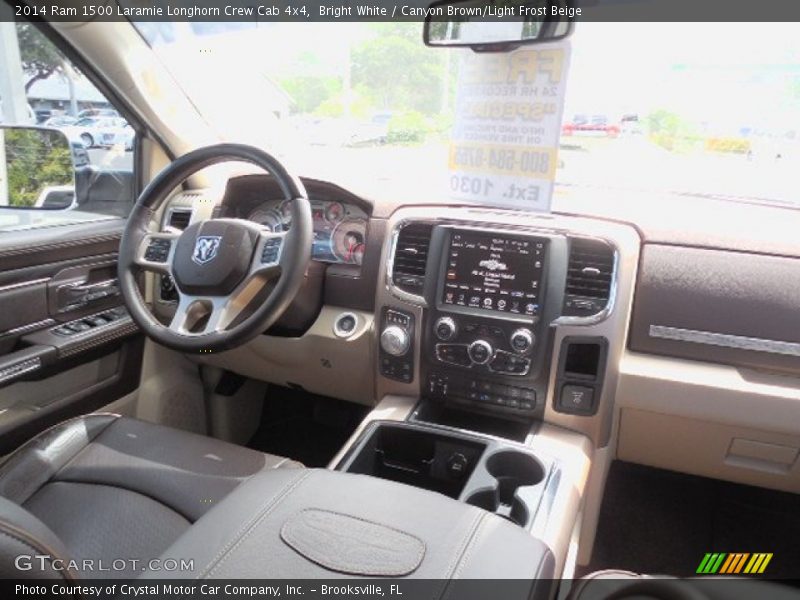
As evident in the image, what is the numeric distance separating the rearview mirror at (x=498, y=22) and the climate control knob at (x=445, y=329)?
71cm

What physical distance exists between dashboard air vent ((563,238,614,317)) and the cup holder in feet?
1.31

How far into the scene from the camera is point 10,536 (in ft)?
2.35

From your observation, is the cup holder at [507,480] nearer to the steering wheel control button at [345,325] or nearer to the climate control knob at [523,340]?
the climate control knob at [523,340]

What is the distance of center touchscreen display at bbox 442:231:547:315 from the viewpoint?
5.44ft

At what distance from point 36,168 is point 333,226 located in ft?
3.33

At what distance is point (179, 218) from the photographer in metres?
2.21

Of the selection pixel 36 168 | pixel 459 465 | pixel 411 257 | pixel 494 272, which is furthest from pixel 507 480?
pixel 36 168

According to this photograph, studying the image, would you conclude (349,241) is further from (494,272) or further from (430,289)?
(494,272)

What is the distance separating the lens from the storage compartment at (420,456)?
1604mm

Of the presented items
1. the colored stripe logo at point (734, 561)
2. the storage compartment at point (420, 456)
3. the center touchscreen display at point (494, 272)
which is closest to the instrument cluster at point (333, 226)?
the center touchscreen display at point (494, 272)

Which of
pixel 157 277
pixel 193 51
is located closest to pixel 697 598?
pixel 157 277

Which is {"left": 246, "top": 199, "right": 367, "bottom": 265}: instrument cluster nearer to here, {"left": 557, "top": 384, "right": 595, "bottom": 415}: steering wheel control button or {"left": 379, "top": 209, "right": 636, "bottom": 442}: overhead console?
{"left": 379, "top": 209, "right": 636, "bottom": 442}: overhead console

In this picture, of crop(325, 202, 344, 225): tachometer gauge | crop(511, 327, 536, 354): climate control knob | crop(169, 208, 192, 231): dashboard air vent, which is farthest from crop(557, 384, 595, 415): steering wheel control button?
crop(169, 208, 192, 231): dashboard air vent

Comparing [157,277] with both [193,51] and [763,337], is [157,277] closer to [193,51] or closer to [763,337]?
[193,51]
